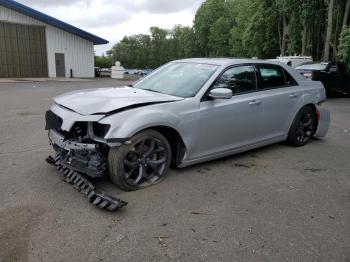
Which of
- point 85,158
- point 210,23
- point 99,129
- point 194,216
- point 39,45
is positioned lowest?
point 194,216

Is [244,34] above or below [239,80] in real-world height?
above

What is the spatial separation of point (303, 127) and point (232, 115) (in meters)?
2.12

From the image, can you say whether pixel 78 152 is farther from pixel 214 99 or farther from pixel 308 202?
pixel 308 202

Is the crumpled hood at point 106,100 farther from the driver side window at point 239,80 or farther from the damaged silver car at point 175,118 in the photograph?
the driver side window at point 239,80

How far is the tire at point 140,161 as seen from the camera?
3885 mm

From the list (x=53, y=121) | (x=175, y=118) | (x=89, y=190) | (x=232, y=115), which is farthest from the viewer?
(x=232, y=115)

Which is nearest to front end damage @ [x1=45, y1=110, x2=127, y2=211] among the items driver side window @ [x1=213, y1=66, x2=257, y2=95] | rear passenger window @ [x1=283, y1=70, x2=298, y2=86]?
driver side window @ [x1=213, y1=66, x2=257, y2=95]

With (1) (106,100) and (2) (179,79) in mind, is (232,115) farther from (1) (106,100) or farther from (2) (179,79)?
(1) (106,100)

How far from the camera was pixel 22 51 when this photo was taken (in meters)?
29.7

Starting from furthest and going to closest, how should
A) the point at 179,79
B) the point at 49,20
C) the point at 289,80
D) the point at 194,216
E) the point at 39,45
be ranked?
the point at 39,45, the point at 49,20, the point at 289,80, the point at 179,79, the point at 194,216

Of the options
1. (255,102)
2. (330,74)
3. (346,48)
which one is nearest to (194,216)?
(255,102)

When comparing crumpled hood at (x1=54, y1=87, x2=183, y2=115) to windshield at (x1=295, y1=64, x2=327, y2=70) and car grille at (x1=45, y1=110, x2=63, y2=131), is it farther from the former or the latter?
windshield at (x1=295, y1=64, x2=327, y2=70)

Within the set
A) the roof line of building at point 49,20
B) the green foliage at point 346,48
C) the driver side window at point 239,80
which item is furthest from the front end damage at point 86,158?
the roof line of building at point 49,20

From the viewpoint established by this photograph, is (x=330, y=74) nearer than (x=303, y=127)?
No
